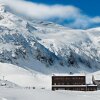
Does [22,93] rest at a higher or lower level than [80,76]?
lower

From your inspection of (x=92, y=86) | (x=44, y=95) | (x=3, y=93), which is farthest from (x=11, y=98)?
(x=92, y=86)

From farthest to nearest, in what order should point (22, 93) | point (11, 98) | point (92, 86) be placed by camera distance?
1. point (92, 86)
2. point (22, 93)
3. point (11, 98)

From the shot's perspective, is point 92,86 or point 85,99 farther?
point 92,86

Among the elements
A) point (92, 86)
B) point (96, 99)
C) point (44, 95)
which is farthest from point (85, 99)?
point (92, 86)

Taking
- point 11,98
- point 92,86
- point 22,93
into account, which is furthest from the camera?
point 92,86

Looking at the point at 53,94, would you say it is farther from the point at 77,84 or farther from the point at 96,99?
the point at 77,84

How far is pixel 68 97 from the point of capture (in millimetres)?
76500

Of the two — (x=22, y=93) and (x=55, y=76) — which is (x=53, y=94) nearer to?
(x=22, y=93)

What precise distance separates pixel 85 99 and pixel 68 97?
3.18 m

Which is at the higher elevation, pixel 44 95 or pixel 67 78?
pixel 67 78

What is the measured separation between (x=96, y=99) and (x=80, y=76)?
121 meters

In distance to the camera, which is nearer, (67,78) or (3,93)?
(3,93)

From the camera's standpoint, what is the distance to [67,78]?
7662 inches

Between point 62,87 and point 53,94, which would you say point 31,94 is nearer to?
point 53,94
